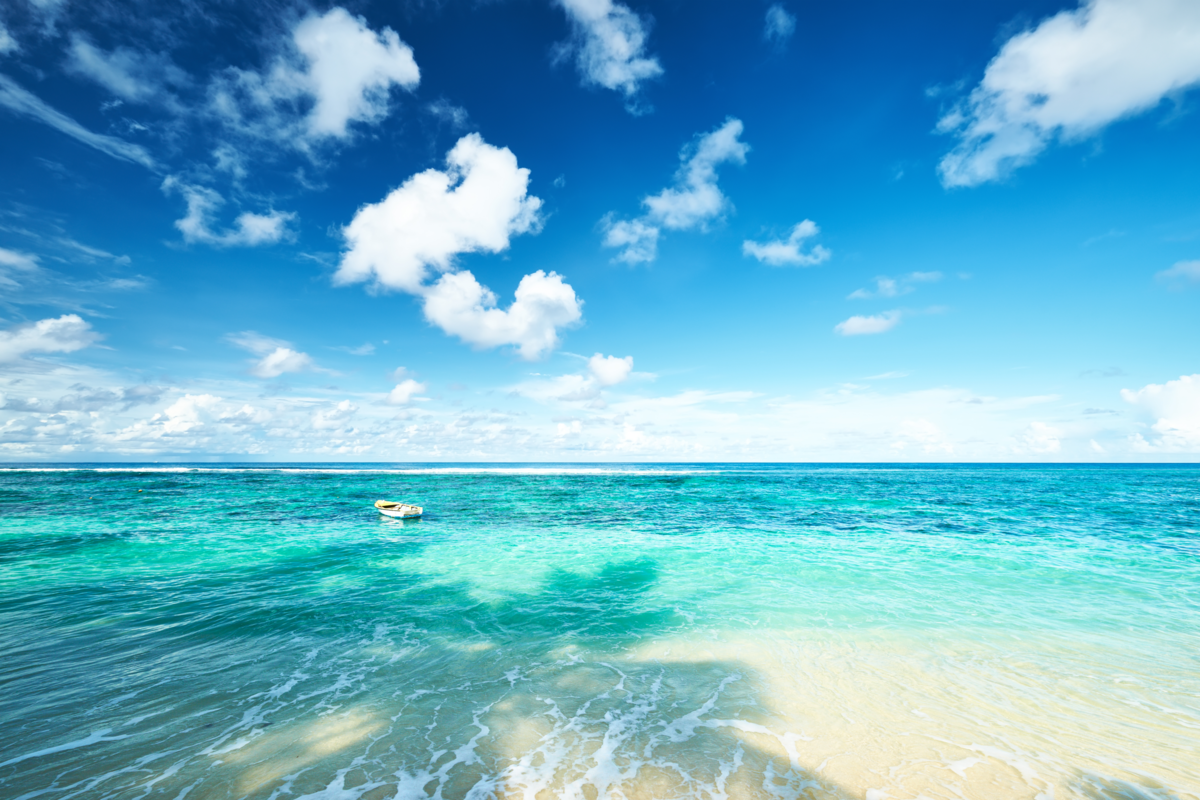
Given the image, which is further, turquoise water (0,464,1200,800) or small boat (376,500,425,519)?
small boat (376,500,425,519)

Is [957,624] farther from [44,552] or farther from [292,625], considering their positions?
[44,552]

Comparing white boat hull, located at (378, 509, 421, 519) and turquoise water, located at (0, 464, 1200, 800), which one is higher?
white boat hull, located at (378, 509, 421, 519)

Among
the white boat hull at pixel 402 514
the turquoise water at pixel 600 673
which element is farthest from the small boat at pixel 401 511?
the turquoise water at pixel 600 673

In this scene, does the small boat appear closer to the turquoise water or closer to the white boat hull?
the white boat hull

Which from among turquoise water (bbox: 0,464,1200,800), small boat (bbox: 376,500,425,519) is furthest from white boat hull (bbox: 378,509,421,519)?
turquoise water (bbox: 0,464,1200,800)

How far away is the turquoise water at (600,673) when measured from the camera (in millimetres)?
5707

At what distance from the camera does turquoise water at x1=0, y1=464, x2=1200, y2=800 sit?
5.71 metres

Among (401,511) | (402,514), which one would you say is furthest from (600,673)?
(401,511)

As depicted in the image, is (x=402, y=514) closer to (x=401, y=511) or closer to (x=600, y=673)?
(x=401, y=511)

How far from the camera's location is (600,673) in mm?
8359

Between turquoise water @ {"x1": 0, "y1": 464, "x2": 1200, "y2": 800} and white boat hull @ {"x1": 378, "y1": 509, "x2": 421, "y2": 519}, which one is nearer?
turquoise water @ {"x1": 0, "y1": 464, "x2": 1200, "y2": 800}

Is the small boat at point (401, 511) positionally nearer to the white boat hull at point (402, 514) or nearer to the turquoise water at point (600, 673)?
the white boat hull at point (402, 514)

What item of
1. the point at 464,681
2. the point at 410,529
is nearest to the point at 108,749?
the point at 464,681

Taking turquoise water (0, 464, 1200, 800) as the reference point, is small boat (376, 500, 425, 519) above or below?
above
